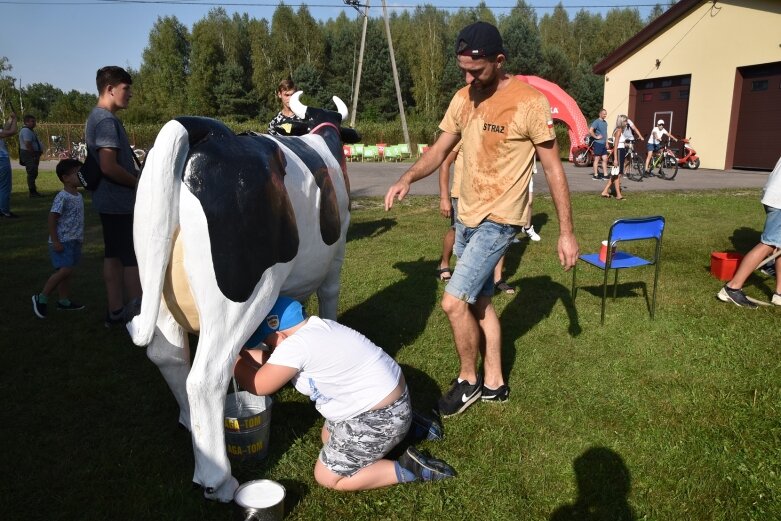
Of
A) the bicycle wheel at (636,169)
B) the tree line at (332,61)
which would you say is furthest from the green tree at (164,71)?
the bicycle wheel at (636,169)

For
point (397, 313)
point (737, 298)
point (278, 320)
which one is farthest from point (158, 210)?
point (737, 298)

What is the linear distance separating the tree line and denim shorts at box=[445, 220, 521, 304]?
4635cm

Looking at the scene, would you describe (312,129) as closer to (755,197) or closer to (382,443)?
(382,443)

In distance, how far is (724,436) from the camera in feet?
10.5

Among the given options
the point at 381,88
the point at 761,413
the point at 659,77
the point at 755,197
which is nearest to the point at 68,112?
the point at 381,88

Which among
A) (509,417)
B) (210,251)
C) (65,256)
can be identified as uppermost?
(210,251)

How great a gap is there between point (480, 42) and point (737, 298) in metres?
3.83

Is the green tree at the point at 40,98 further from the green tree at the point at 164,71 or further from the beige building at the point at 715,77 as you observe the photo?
the beige building at the point at 715,77

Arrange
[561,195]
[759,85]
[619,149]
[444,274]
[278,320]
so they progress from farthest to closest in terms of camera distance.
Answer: [759,85], [619,149], [444,274], [561,195], [278,320]

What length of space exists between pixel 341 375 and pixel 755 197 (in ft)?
40.7

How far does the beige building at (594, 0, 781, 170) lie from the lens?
18.8 m

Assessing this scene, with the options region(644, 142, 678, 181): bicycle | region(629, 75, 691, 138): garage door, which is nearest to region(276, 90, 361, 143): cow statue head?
region(644, 142, 678, 181): bicycle

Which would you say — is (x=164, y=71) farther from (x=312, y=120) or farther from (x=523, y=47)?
(x=312, y=120)

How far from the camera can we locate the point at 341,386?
2.62m
